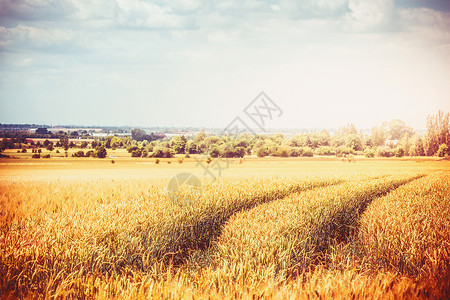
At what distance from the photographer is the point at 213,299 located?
127 inches

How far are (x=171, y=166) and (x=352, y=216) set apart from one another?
42.8 feet

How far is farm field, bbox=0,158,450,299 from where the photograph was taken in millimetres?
3621

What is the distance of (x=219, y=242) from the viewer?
587cm

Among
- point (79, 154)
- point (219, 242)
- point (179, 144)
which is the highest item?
point (179, 144)

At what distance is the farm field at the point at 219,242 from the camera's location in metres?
3.62

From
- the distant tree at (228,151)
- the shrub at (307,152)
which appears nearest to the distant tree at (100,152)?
the distant tree at (228,151)

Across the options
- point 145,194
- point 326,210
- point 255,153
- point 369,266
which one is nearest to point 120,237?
point 145,194

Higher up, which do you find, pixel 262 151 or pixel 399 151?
pixel 399 151

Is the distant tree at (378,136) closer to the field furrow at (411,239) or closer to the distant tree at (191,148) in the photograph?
the field furrow at (411,239)

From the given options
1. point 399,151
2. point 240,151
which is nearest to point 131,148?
point 240,151

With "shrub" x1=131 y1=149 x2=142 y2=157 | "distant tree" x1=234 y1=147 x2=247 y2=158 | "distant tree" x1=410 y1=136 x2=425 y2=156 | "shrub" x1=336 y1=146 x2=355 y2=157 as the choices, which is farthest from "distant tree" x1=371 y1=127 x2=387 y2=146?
"shrub" x1=131 y1=149 x2=142 y2=157

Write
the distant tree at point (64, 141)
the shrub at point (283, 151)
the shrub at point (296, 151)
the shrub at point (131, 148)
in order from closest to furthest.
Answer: the distant tree at point (64, 141) → the shrub at point (296, 151) → the shrub at point (131, 148) → the shrub at point (283, 151)

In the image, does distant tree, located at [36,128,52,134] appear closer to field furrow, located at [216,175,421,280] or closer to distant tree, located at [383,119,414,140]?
field furrow, located at [216,175,421,280]

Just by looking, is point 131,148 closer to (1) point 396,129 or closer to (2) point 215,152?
(2) point 215,152
